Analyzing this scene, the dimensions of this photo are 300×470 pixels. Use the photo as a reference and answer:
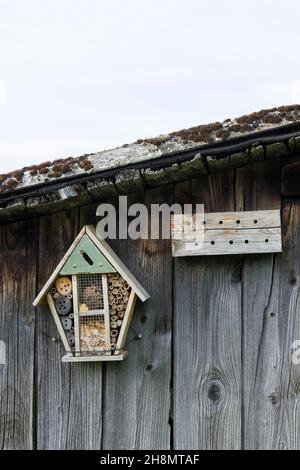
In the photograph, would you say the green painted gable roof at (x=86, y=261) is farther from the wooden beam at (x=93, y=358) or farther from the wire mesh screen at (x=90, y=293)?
the wooden beam at (x=93, y=358)

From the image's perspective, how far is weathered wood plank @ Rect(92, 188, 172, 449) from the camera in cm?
333

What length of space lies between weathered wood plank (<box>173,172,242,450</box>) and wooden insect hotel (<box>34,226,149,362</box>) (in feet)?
0.71

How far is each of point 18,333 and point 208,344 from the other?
2.75 ft

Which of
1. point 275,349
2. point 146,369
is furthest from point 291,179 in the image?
point 146,369

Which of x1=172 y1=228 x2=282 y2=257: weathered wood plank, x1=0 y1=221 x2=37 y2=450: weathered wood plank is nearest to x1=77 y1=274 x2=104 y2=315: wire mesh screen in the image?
x1=0 y1=221 x2=37 y2=450: weathered wood plank

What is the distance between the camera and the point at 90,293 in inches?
130

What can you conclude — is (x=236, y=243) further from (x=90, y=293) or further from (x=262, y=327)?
(x=90, y=293)

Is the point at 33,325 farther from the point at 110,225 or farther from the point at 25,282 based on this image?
the point at 110,225

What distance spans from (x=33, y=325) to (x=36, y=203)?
1.88ft

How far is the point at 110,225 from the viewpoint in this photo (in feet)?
11.1

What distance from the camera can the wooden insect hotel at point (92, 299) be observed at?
3262 mm

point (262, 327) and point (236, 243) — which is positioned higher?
point (236, 243)
